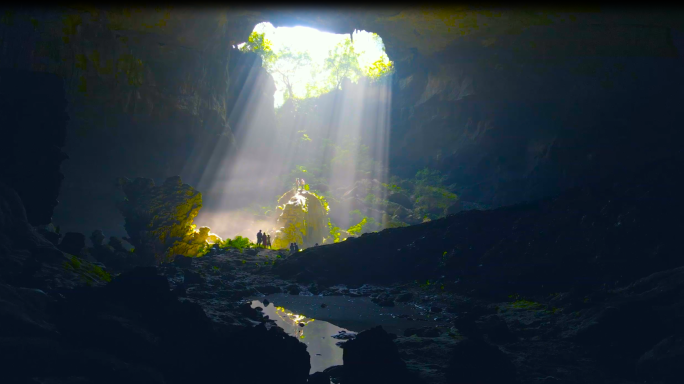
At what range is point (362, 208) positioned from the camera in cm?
3469

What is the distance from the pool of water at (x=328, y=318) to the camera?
353 inches

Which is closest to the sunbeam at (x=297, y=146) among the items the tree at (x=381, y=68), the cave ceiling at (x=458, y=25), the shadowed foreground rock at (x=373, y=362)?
the tree at (x=381, y=68)

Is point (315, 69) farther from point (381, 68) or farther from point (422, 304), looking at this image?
point (422, 304)

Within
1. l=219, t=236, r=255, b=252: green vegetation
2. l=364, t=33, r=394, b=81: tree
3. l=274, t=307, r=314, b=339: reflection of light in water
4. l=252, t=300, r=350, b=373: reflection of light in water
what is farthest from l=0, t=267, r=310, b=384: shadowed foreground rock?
l=364, t=33, r=394, b=81: tree

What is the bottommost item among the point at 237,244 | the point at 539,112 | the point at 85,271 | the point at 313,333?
the point at 313,333

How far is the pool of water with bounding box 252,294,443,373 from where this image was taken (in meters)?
8.98

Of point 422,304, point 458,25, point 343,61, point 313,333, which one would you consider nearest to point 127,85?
point 458,25

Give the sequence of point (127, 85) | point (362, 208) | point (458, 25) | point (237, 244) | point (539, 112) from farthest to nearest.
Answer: point (362, 208)
point (539, 112)
point (237, 244)
point (127, 85)
point (458, 25)

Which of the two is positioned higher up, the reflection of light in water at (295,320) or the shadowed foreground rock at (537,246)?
the shadowed foreground rock at (537,246)

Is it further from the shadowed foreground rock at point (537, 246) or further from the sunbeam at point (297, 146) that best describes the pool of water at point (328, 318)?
the sunbeam at point (297, 146)

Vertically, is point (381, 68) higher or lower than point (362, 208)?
higher

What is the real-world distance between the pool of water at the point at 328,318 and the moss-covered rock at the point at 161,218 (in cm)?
790

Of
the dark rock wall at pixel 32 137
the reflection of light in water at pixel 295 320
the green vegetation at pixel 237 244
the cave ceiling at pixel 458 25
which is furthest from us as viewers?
the green vegetation at pixel 237 244

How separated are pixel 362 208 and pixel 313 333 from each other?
81.4 feet
